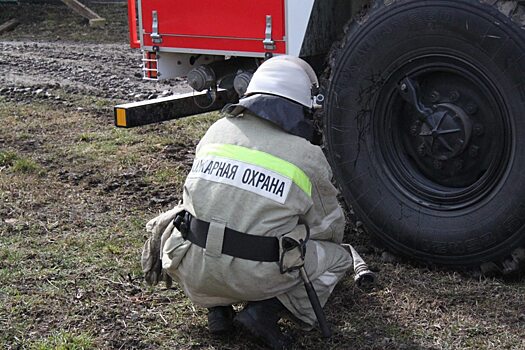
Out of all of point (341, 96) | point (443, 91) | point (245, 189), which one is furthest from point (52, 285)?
point (443, 91)

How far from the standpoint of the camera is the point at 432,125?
3945 mm

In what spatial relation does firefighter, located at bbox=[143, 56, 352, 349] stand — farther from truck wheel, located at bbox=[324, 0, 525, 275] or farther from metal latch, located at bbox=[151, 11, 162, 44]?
metal latch, located at bbox=[151, 11, 162, 44]

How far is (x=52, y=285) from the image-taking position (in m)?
4.21

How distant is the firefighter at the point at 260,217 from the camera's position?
133 inches

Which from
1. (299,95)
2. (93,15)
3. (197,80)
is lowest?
(93,15)

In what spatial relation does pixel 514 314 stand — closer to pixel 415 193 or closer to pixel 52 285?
pixel 415 193

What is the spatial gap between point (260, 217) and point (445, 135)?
40.5 inches

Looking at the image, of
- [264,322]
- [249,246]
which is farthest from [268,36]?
[264,322]

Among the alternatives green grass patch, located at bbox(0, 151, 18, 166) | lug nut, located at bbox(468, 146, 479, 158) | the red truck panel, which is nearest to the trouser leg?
lug nut, located at bbox(468, 146, 479, 158)

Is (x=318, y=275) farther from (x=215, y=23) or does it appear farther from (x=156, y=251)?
(x=215, y=23)

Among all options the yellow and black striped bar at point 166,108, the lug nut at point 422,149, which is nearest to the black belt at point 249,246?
the lug nut at point 422,149

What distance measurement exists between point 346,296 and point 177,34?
7.00 feet

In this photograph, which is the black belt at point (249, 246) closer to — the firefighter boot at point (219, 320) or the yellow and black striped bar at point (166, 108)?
the firefighter boot at point (219, 320)

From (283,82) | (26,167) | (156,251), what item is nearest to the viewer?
(283,82)
